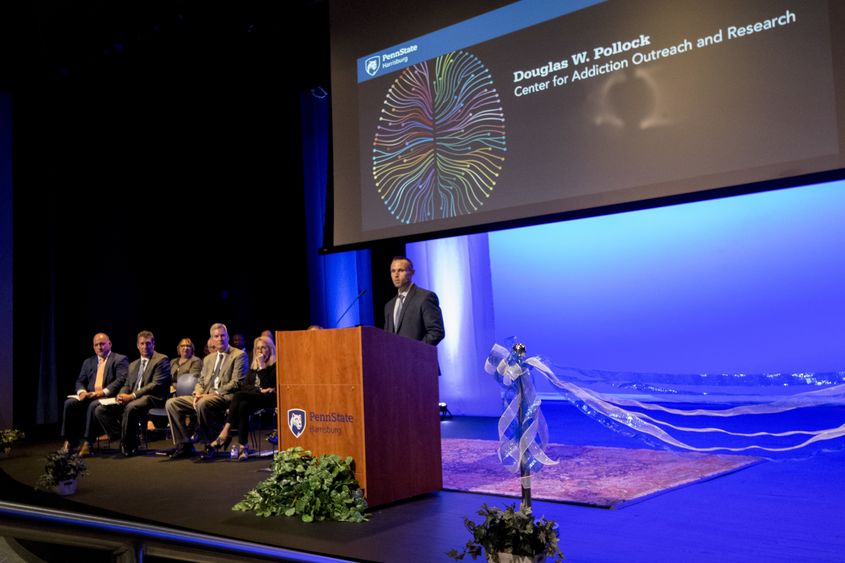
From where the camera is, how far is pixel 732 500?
12.0 feet

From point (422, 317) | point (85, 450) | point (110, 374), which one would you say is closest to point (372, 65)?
point (422, 317)

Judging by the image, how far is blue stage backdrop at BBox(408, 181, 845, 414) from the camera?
24.6ft

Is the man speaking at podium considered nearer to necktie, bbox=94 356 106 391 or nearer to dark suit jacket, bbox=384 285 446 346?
dark suit jacket, bbox=384 285 446 346

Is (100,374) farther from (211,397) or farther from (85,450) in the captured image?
(211,397)

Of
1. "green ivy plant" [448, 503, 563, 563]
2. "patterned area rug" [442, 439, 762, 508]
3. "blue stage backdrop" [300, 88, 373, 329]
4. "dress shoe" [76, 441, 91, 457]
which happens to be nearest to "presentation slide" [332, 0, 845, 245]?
"patterned area rug" [442, 439, 762, 508]

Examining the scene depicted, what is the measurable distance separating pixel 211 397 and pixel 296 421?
8.15 ft

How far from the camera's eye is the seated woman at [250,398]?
6.08 metres

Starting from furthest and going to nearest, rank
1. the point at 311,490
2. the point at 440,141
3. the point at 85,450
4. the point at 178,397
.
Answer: the point at 85,450 → the point at 178,397 → the point at 440,141 → the point at 311,490

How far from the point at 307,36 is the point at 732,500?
234 inches

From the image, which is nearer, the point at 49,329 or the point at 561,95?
the point at 561,95

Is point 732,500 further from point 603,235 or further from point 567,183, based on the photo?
point 603,235

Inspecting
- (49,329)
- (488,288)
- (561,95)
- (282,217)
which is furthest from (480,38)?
(49,329)

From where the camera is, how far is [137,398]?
6.83 m

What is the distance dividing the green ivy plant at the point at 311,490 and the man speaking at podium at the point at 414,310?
3.56ft
